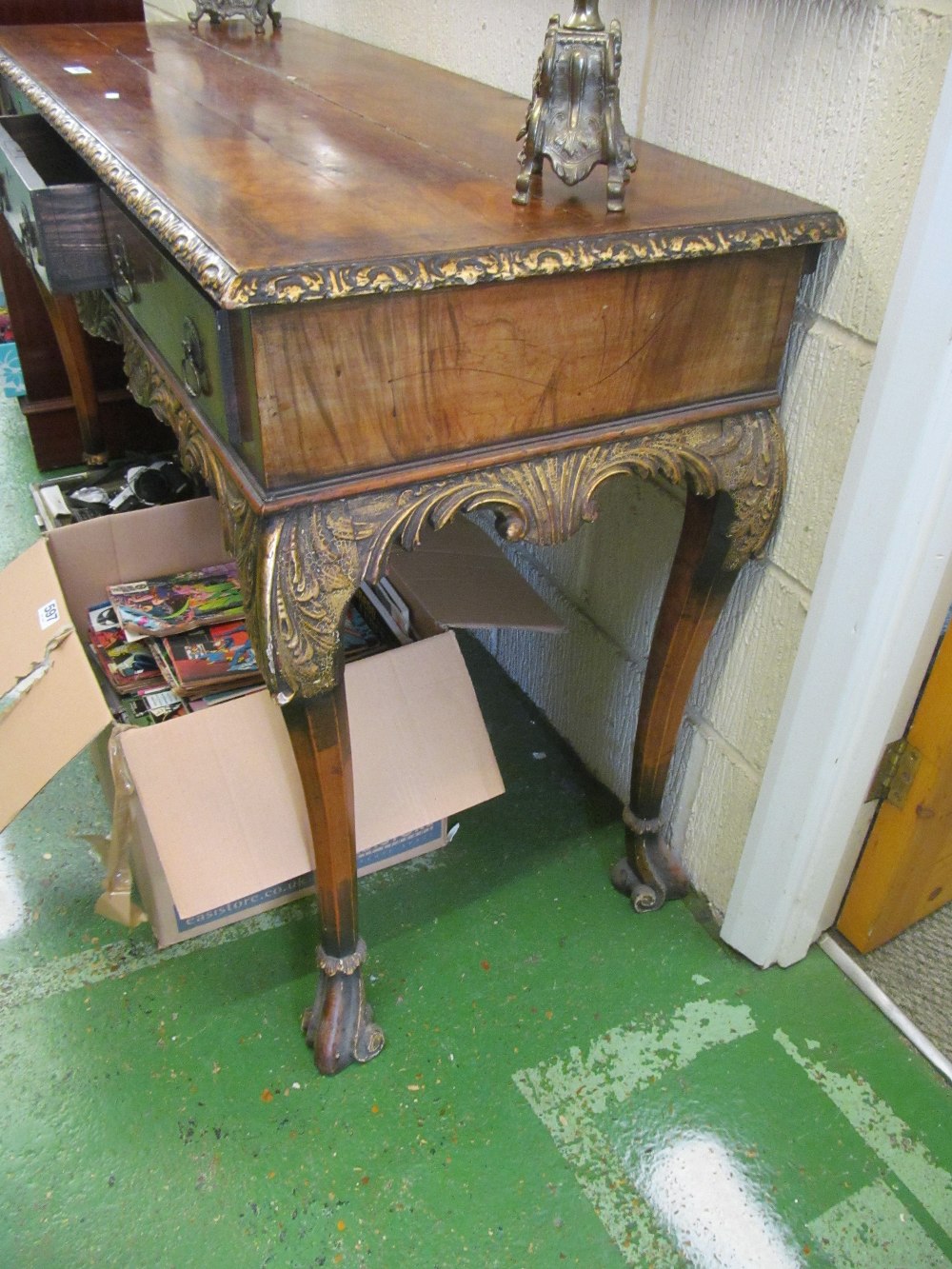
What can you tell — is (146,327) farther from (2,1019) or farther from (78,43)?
(2,1019)

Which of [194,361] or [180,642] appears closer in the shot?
[194,361]

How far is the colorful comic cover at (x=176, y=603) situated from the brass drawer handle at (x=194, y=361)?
0.53 meters

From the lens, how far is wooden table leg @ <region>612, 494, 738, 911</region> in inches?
43.5

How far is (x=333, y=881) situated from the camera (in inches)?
42.3

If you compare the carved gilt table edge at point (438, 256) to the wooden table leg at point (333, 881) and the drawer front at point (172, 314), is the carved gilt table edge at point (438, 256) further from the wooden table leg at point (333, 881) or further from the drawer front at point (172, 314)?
the wooden table leg at point (333, 881)

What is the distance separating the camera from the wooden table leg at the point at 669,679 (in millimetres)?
1105

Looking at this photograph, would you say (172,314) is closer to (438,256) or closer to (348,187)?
(348,187)

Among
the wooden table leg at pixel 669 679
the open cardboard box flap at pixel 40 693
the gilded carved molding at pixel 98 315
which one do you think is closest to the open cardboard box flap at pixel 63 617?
the open cardboard box flap at pixel 40 693

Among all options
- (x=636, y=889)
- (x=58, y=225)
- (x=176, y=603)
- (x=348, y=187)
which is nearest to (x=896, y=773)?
(x=636, y=889)

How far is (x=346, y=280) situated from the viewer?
2.36ft

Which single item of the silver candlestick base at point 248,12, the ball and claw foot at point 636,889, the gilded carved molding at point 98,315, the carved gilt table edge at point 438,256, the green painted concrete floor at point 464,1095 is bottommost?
the green painted concrete floor at point 464,1095

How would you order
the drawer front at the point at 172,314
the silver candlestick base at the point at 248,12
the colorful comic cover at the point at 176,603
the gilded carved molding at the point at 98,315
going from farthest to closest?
the silver candlestick base at the point at 248,12 < the colorful comic cover at the point at 176,603 < the gilded carved molding at the point at 98,315 < the drawer front at the point at 172,314

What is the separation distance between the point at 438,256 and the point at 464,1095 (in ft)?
3.01

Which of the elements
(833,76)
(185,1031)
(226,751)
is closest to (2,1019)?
(185,1031)
